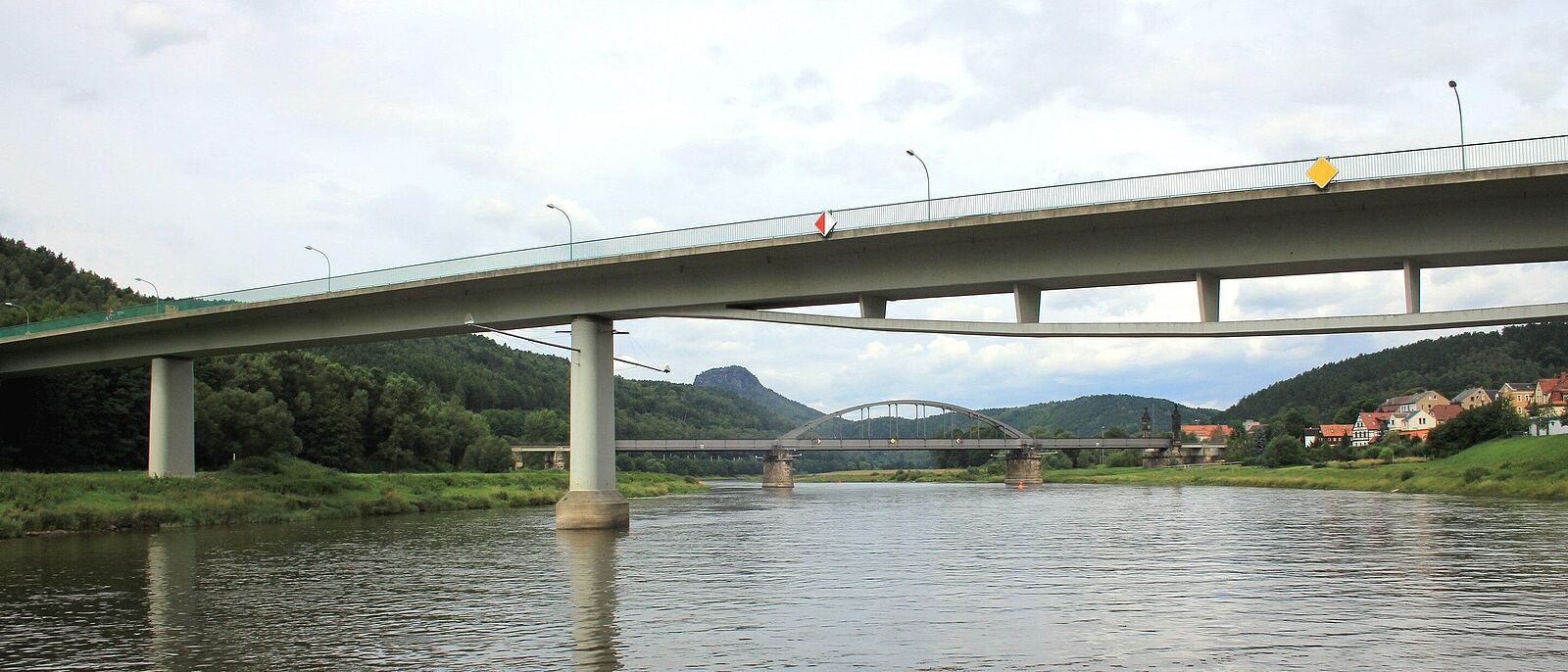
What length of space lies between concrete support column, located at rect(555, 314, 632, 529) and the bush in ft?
335

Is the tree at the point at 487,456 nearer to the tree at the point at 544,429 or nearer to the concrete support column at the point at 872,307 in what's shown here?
the tree at the point at 544,429

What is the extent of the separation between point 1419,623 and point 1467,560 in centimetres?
1243

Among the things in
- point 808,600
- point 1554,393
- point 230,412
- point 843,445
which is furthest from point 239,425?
point 1554,393

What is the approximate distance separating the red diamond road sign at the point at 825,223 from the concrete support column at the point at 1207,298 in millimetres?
11709

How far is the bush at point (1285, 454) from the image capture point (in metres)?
128

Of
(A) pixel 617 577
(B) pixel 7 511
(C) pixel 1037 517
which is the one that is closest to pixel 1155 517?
(C) pixel 1037 517

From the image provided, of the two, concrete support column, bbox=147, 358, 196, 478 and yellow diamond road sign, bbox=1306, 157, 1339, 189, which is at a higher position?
yellow diamond road sign, bbox=1306, 157, 1339, 189

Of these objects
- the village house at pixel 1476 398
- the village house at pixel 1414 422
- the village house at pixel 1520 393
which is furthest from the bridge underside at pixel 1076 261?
the village house at pixel 1414 422

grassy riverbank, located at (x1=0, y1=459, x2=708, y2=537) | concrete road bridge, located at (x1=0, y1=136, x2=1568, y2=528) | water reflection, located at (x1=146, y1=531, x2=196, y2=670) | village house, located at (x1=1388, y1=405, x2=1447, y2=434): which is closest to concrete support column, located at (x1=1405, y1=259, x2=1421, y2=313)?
concrete road bridge, located at (x1=0, y1=136, x2=1568, y2=528)

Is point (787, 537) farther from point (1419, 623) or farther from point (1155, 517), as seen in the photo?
point (1419, 623)

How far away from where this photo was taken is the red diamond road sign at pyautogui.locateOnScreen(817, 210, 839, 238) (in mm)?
38500

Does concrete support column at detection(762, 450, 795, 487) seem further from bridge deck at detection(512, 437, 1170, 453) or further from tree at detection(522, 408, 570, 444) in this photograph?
tree at detection(522, 408, 570, 444)

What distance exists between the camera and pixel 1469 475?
76.2 m

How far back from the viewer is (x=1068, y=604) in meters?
23.9
